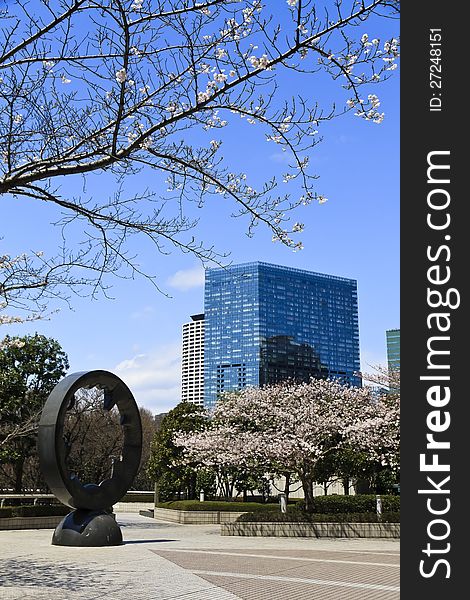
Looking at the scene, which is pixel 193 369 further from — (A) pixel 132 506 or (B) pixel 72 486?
(B) pixel 72 486

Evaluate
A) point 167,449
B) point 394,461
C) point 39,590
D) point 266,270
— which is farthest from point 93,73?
point 266,270

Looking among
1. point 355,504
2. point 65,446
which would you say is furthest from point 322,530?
point 65,446

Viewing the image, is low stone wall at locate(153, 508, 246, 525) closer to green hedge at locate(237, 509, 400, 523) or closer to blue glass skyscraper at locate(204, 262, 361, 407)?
green hedge at locate(237, 509, 400, 523)

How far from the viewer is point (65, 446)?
529 inches

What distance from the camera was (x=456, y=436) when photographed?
3586mm

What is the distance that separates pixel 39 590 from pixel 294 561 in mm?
4828

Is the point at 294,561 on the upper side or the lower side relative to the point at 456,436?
lower

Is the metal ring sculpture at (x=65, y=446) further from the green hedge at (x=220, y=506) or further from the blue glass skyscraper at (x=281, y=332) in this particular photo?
the blue glass skyscraper at (x=281, y=332)

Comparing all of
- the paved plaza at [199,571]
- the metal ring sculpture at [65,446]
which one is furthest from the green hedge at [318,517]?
the metal ring sculpture at [65,446]

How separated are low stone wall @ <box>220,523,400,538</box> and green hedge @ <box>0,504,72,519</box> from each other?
656cm

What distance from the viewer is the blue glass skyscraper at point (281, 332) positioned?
7462 centimetres

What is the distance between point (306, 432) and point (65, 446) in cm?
681

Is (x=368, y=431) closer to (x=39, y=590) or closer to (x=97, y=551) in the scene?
(x=97, y=551)

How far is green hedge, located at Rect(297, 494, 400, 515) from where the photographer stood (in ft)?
59.5
